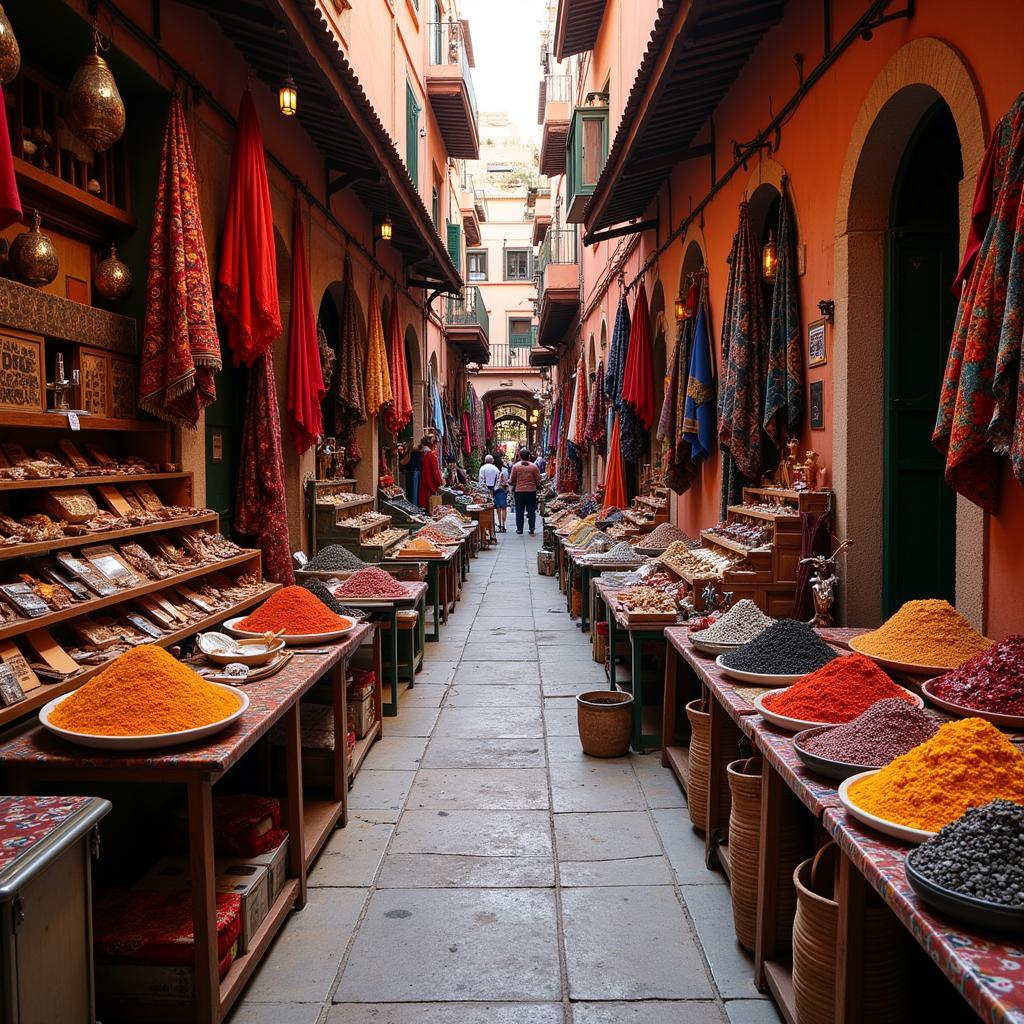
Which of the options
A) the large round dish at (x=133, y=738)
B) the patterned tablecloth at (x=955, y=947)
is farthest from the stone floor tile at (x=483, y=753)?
the patterned tablecloth at (x=955, y=947)

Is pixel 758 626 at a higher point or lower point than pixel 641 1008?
higher

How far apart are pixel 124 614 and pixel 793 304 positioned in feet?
14.7

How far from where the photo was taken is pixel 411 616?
7.55 m

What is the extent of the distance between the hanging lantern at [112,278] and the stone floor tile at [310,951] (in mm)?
3227

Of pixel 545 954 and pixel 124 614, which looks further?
pixel 124 614

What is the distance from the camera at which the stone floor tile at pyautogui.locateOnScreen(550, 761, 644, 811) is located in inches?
194

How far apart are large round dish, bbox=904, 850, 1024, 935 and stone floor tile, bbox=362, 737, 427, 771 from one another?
4.11 m

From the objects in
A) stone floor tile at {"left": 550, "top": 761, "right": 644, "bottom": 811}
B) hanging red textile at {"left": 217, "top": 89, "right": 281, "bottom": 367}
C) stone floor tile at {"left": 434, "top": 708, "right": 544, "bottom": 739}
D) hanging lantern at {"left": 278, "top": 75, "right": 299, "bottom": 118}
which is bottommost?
stone floor tile at {"left": 550, "top": 761, "right": 644, "bottom": 811}

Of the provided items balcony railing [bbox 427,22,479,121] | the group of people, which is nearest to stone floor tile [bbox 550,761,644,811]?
the group of people

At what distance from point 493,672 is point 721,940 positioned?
4.78m

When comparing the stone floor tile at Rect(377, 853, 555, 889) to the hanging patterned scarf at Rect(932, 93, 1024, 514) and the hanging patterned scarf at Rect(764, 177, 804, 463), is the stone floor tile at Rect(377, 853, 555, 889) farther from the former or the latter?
the hanging patterned scarf at Rect(764, 177, 804, 463)

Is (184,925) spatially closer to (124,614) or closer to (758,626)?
(124,614)

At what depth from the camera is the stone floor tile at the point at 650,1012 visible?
296 cm

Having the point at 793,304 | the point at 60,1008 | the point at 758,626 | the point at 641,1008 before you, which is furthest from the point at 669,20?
the point at 60,1008
